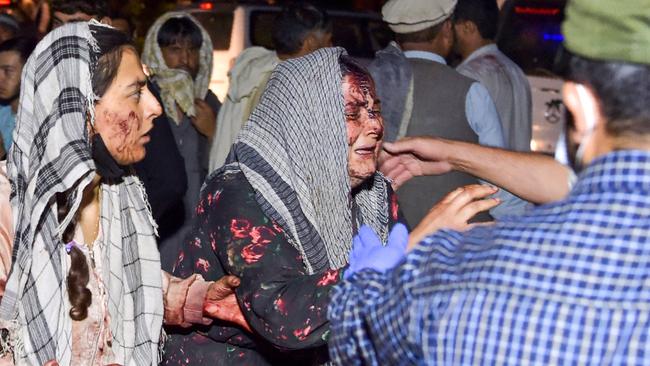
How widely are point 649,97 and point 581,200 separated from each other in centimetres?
19

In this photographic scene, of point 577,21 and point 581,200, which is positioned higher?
point 577,21

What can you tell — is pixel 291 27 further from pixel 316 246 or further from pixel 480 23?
pixel 316 246

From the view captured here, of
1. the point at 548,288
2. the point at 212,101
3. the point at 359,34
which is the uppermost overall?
the point at 548,288

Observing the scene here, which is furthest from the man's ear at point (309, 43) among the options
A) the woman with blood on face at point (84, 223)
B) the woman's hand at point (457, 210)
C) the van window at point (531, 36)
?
the van window at point (531, 36)

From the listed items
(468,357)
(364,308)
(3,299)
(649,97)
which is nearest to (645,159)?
(649,97)

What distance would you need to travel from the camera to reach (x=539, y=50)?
12.8m

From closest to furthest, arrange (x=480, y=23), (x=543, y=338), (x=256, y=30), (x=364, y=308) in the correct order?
1. (x=543, y=338)
2. (x=364, y=308)
3. (x=480, y=23)
4. (x=256, y=30)

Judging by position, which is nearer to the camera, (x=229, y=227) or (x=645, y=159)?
(x=645, y=159)

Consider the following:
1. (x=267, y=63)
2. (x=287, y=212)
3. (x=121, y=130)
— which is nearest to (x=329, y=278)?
(x=287, y=212)

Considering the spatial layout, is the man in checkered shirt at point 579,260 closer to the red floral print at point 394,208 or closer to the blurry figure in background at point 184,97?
the red floral print at point 394,208

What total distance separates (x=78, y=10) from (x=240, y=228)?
3.16m

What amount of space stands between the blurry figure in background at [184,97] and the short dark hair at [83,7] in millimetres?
679

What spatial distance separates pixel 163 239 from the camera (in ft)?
21.4

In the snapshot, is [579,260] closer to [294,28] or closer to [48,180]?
[48,180]
